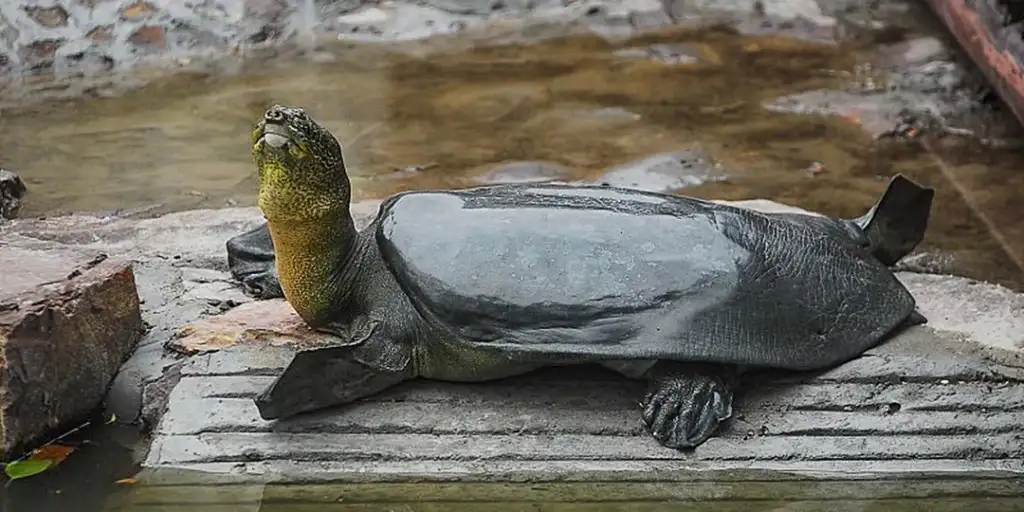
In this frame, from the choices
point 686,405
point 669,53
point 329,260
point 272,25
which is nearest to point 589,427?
point 686,405

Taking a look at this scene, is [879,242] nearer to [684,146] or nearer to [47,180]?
[684,146]

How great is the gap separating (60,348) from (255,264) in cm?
74

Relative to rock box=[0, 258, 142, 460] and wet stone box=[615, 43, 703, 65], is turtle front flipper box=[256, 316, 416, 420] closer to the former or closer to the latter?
rock box=[0, 258, 142, 460]

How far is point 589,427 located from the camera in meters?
2.96

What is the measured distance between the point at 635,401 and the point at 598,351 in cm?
23

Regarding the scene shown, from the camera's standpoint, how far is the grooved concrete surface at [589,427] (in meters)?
2.89

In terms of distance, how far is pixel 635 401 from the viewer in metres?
3.01

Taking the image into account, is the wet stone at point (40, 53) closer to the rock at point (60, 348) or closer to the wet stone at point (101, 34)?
the wet stone at point (101, 34)

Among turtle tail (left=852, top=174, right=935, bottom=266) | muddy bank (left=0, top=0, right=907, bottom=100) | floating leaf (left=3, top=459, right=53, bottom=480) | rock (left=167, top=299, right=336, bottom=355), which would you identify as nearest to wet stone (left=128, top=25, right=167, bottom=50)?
muddy bank (left=0, top=0, right=907, bottom=100)

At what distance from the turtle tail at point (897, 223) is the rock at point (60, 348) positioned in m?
1.95

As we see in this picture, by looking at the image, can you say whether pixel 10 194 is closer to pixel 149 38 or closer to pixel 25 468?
pixel 149 38

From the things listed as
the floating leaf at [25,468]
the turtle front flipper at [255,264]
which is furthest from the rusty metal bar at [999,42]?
the floating leaf at [25,468]

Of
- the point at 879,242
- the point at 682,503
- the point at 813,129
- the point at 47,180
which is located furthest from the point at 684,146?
the point at 682,503

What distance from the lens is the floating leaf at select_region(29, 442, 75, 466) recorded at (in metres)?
2.94
